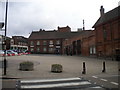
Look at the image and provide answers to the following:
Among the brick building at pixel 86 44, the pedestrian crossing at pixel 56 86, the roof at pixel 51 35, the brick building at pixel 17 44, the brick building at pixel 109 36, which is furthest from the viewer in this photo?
the brick building at pixel 17 44

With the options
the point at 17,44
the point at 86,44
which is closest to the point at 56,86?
the point at 86,44

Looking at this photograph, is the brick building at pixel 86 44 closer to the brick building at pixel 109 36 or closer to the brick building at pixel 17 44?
the brick building at pixel 109 36

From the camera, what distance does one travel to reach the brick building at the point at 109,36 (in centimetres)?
2852

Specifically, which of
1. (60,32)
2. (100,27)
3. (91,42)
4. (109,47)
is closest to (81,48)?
(91,42)

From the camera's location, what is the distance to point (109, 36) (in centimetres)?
3078

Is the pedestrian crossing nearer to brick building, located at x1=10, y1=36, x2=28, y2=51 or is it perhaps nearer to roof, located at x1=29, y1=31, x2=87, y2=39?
roof, located at x1=29, y1=31, x2=87, y2=39

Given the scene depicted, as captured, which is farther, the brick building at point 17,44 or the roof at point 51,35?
the brick building at point 17,44

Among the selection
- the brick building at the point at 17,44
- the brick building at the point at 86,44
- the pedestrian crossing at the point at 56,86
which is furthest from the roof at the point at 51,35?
the pedestrian crossing at the point at 56,86

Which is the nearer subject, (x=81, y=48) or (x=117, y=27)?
(x=117, y=27)

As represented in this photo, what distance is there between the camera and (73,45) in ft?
177

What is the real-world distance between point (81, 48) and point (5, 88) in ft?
129

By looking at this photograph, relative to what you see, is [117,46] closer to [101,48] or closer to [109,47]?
[109,47]

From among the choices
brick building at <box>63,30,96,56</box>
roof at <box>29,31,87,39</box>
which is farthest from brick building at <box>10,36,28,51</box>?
brick building at <box>63,30,96,56</box>

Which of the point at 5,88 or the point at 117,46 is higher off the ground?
the point at 117,46
